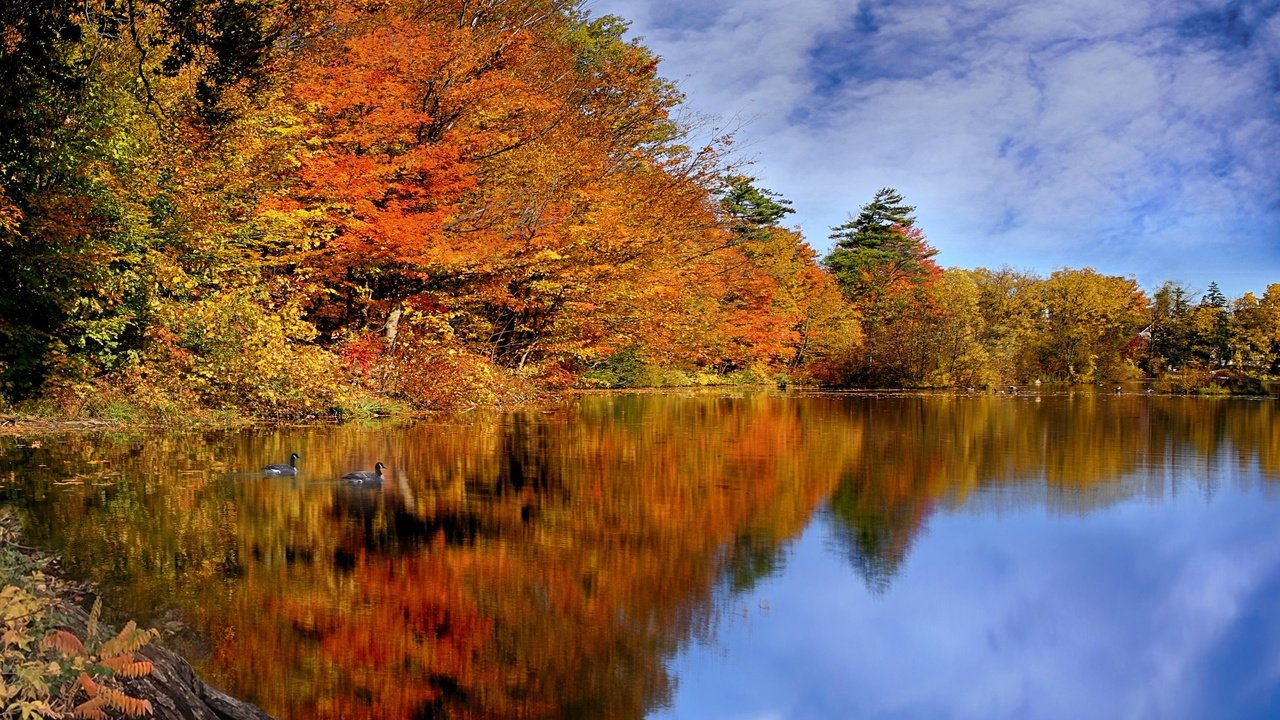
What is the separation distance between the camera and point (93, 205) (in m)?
14.0

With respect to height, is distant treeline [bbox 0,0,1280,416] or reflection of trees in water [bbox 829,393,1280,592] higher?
distant treeline [bbox 0,0,1280,416]

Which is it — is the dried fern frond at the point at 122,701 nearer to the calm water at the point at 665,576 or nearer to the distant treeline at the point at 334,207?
the calm water at the point at 665,576

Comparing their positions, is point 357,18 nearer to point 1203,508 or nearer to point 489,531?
point 489,531

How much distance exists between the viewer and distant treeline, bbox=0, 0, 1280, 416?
44.4 ft

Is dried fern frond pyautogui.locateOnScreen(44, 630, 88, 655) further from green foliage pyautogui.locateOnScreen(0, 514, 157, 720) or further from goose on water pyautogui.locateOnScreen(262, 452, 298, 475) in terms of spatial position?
goose on water pyautogui.locateOnScreen(262, 452, 298, 475)

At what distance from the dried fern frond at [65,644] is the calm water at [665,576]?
5.77 ft

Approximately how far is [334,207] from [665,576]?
12.9 meters

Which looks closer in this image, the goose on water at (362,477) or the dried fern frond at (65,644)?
the dried fern frond at (65,644)

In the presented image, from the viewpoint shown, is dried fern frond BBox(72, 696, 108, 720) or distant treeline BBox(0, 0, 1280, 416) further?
distant treeline BBox(0, 0, 1280, 416)

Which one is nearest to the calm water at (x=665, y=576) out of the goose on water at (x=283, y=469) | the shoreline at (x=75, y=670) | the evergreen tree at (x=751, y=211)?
the goose on water at (x=283, y=469)

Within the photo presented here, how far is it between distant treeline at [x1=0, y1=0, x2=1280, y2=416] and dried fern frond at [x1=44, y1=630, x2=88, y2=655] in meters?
7.43

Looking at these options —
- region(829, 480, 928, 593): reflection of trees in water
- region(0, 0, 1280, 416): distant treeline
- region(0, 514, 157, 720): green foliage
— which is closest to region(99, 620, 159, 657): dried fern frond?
region(0, 514, 157, 720): green foliage

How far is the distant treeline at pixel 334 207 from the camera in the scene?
13.5 meters

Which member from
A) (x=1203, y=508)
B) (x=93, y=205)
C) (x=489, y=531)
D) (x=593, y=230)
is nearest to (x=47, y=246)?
(x=93, y=205)
